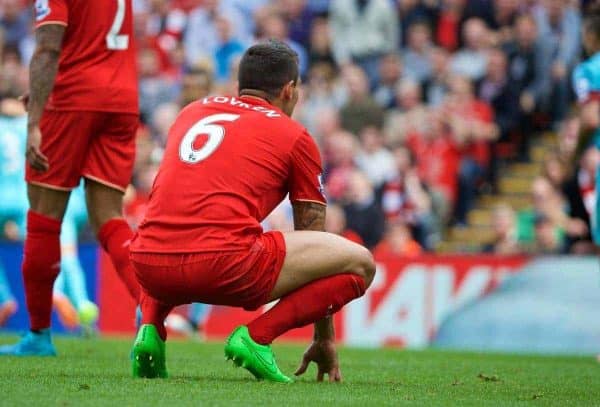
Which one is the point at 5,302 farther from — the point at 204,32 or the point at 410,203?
the point at 204,32

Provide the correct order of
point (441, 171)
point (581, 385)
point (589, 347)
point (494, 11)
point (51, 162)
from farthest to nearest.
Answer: point (494, 11)
point (441, 171)
point (589, 347)
point (51, 162)
point (581, 385)

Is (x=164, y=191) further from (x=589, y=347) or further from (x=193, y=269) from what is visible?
(x=589, y=347)

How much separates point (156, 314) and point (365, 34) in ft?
40.9

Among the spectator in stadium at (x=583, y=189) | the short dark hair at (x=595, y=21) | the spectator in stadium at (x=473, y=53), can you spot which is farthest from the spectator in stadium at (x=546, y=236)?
the short dark hair at (x=595, y=21)

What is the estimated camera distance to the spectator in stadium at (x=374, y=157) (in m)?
16.2

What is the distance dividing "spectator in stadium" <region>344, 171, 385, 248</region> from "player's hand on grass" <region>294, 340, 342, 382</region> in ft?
27.7

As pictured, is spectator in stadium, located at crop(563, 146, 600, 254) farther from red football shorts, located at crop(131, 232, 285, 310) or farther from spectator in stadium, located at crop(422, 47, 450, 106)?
red football shorts, located at crop(131, 232, 285, 310)

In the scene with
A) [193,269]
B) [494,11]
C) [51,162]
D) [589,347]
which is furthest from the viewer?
[494,11]

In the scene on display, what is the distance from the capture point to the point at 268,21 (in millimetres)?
18172

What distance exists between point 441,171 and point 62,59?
8.93 metres

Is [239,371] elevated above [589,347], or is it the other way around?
[239,371]

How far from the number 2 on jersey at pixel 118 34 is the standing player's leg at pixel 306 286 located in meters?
2.32

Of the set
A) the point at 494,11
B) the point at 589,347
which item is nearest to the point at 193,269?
the point at 589,347

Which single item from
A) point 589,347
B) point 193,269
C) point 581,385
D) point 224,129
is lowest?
point 589,347
